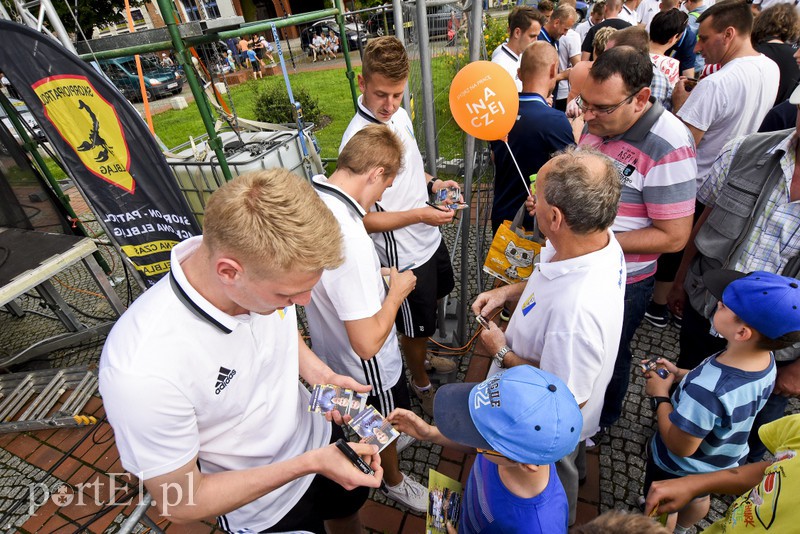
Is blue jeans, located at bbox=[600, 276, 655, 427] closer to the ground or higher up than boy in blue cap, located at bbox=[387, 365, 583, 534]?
closer to the ground

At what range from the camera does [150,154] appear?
3.32m

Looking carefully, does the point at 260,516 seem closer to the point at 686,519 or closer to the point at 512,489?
the point at 512,489

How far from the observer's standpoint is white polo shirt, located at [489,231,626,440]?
1666 millimetres

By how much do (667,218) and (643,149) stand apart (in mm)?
455

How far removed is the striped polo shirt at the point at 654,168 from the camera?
2.36 metres

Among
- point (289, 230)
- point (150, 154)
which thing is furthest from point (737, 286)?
point (150, 154)

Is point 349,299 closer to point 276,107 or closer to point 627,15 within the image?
point 276,107

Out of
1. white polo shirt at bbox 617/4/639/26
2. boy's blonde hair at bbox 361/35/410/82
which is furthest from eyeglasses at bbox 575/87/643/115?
white polo shirt at bbox 617/4/639/26

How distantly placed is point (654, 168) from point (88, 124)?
13.8ft

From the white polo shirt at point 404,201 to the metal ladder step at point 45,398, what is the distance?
3332mm

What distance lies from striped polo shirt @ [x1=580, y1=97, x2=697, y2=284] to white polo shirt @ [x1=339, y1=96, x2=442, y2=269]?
52.8 inches

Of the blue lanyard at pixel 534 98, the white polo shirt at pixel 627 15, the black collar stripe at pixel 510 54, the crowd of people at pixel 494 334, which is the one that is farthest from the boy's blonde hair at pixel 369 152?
the white polo shirt at pixel 627 15

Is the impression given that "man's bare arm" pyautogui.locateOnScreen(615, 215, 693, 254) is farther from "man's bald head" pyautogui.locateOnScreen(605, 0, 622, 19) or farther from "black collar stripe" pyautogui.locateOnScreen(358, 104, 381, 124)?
"man's bald head" pyautogui.locateOnScreen(605, 0, 622, 19)

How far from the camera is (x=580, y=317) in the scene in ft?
5.43
